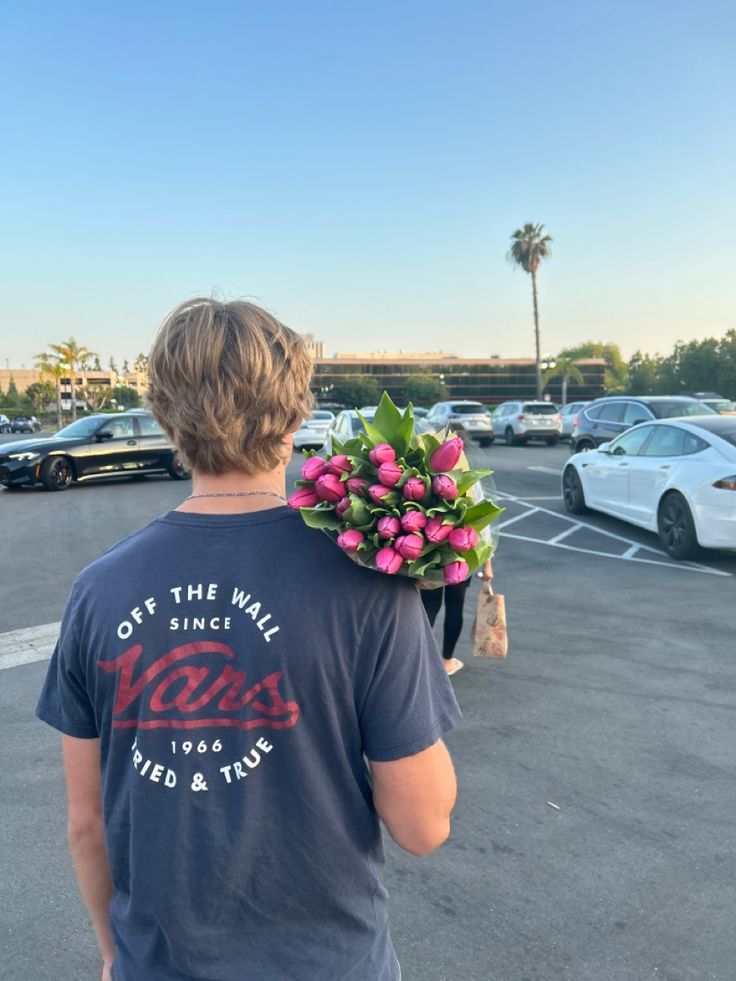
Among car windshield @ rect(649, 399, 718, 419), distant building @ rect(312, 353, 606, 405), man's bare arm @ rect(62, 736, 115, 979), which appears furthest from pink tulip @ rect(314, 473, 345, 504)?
distant building @ rect(312, 353, 606, 405)

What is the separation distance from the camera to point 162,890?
1.29 metres

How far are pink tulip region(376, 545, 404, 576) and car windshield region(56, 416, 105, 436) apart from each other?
15.7 metres

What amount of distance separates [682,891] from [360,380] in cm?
9344

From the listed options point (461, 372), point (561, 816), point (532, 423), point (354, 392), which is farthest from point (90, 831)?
point (461, 372)

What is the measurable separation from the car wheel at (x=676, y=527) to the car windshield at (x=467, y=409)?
17.4m

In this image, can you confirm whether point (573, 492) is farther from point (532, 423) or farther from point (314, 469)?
point (532, 423)

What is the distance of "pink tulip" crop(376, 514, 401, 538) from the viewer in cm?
124

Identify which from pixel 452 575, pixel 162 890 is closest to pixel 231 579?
pixel 452 575

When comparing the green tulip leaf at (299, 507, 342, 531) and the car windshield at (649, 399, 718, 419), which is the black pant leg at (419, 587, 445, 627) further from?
the car windshield at (649, 399, 718, 419)

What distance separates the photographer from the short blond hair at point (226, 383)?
1.33 m

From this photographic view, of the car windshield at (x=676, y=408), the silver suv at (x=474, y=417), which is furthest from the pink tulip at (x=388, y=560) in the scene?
the silver suv at (x=474, y=417)

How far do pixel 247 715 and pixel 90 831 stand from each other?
48cm

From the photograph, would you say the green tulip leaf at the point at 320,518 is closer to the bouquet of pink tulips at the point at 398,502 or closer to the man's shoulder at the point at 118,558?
the bouquet of pink tulips at the point at 398,502

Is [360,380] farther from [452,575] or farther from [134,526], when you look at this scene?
[452,575]
